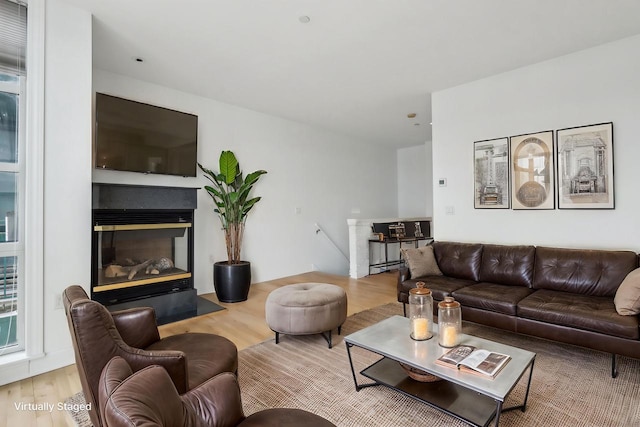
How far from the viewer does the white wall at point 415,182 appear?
24.2 feet

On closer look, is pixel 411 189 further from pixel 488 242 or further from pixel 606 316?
pixel 606 316

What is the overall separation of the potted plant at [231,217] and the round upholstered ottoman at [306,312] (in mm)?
1427

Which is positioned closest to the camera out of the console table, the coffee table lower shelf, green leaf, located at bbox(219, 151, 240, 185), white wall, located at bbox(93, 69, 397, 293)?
the coffee table lower shelf

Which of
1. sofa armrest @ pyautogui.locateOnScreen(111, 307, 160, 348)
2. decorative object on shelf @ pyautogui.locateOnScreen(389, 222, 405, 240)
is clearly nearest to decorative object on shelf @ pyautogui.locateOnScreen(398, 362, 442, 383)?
sofa armrest @ pyautogui.locateOnScreen(111, 307, 160, 348)

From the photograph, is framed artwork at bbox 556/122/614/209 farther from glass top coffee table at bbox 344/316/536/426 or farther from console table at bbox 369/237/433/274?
console table at bbox 369/237/433/274

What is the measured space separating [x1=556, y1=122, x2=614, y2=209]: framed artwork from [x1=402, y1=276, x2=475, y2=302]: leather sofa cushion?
1385 mm

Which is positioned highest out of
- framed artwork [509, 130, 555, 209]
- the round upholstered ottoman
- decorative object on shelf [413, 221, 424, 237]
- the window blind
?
the window blind

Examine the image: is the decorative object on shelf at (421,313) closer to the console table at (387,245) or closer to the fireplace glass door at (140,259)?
the fireplace glass door at (140,259)

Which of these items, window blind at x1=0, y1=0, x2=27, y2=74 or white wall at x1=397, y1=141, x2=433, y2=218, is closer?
window blind at x1=0, y1=0, x2=27, y2=74

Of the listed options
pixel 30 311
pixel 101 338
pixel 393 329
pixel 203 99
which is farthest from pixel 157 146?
pixel 393 329

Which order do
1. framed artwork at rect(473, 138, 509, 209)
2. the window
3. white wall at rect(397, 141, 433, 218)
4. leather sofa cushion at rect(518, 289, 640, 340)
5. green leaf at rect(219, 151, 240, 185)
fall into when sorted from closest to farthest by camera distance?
1. leather sofa cushion at rect(518, 289, 640, 340)
2. the window
3. framed artwork at rect(473, 138, 509, 209)
4. green leaf at rect(219, 151, 240, 185)
5. white wall at rect(397, 141, 433, 218)

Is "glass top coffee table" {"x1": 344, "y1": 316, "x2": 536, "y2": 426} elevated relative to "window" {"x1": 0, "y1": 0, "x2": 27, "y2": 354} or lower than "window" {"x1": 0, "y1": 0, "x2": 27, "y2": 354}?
lower

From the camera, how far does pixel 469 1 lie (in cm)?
252

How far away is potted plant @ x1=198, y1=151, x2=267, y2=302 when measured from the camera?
164 inches
